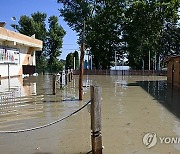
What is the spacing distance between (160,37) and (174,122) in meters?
37.4

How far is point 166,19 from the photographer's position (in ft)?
138

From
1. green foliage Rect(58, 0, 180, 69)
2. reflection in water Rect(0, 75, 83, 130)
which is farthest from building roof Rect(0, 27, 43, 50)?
green foliage Rect(58, 0, 180, 69)

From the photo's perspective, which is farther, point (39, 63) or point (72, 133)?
point (39, 63)

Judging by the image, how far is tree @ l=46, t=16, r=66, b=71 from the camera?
4574 cm

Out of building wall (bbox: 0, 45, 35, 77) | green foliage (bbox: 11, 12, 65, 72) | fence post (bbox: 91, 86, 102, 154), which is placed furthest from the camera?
green foliage (bbox: 11, 12, 65, 72)

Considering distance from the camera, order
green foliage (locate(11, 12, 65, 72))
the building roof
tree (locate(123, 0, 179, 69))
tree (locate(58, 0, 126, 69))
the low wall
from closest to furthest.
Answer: the building roof < tree (locate(123, 0, 179, 69)) < the low wall < tree (locate(58, 0, 126, 69)) < green foliage (locate(11, 12, 65, 72))

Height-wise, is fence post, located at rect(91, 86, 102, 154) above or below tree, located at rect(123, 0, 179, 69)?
below

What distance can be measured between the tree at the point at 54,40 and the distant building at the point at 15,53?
11.0 m

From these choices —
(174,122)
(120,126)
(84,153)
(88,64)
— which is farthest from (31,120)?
(88,64)

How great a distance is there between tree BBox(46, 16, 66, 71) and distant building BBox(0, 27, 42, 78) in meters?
11.0

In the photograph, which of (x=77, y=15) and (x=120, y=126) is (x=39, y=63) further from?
(x=120, y=126)

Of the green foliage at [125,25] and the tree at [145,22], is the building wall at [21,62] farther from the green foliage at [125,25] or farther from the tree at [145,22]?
the tree at [145,22]

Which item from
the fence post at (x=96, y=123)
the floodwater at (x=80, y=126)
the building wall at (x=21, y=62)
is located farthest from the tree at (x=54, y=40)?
the fence post at (x=96, y=123)

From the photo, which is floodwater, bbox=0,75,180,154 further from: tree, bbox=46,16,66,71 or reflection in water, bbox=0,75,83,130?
tree, bbox=46,16,66,71
